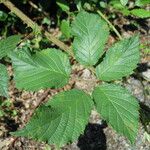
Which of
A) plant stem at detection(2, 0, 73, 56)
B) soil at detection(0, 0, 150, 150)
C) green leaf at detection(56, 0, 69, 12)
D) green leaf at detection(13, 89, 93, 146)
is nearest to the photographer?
green leaf at detection(13, 89, 93, 146)

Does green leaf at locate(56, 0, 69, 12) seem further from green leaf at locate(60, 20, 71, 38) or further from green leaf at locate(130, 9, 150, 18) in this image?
green leaf at locate(130, 9, 150, 18)

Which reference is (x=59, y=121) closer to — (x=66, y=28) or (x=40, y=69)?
(x=40, y=69)

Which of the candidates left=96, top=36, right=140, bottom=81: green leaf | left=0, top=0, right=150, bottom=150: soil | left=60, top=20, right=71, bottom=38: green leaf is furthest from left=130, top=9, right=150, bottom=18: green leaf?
left=96, top=36, right=140, bottom=81: green leaf

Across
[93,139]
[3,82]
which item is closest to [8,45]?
[3,82]

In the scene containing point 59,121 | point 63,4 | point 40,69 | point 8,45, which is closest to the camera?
point 59,121

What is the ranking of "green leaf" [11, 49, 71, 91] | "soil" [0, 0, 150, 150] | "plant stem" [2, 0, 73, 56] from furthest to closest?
"soil" [0, 0, 150, 150] → "plant stem" [2, 0, 73, 56] → "green leaf" [11, 49, 71, 91]

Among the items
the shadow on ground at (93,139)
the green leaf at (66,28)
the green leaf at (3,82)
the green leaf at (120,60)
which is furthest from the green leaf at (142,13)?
the green leaf at (3,82)
